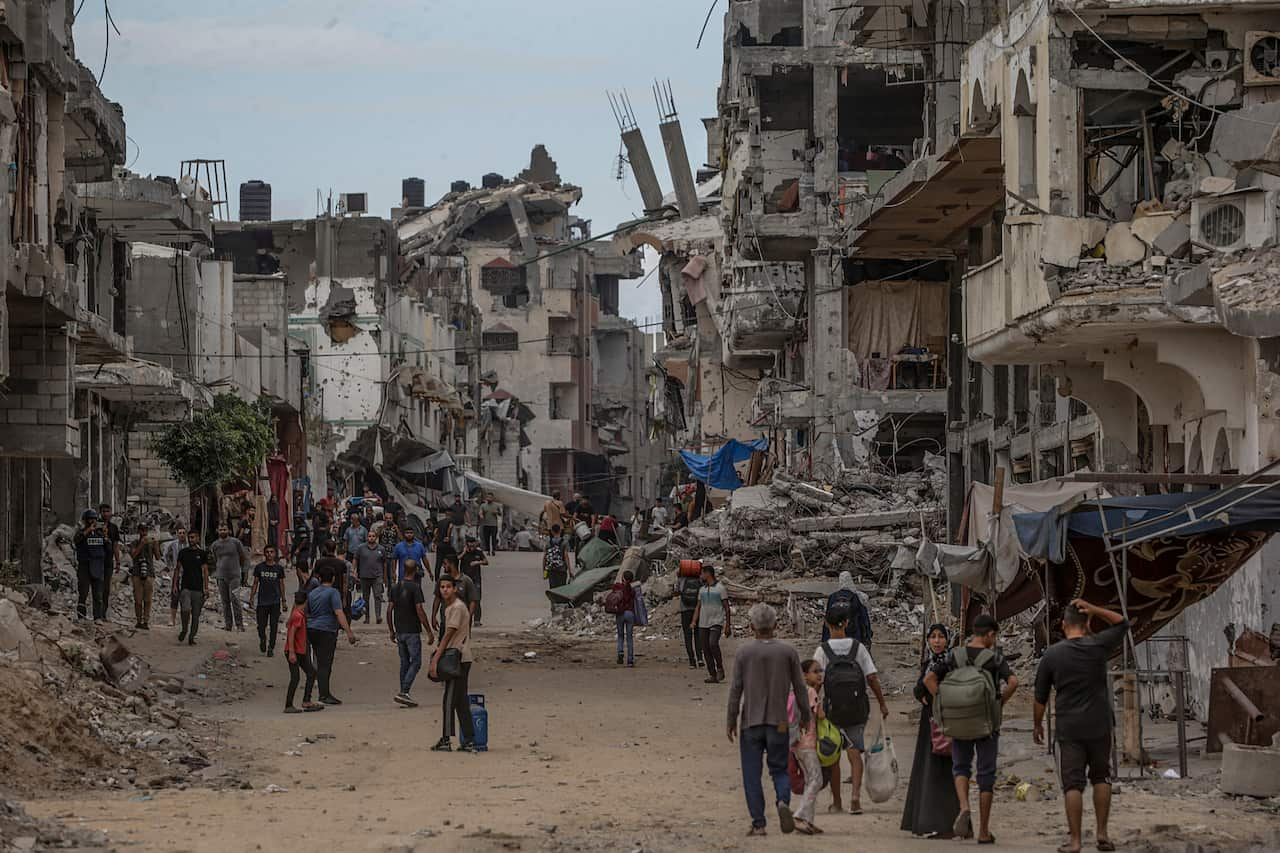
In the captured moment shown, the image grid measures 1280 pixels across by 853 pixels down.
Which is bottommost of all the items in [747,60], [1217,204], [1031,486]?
[1031,486]

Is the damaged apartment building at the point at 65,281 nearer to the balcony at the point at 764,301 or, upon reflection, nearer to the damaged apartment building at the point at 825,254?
the damaged apartment building at the point at 825,254

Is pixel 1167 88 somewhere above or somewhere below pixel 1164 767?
above

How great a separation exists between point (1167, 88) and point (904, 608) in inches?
530

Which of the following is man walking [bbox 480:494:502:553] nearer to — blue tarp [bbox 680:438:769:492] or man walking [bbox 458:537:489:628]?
blue tarp [bbox 680:438:769:492]

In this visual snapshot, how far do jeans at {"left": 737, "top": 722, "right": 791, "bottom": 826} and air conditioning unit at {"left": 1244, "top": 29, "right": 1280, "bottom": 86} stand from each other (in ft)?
29.0

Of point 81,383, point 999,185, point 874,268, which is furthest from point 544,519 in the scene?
point 999,185

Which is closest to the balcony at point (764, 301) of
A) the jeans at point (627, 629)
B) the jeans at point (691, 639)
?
the jeans at point (627, 629)

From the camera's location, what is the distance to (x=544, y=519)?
45406mm

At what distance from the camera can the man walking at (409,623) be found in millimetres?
18453

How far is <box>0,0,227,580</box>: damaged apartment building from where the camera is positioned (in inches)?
863

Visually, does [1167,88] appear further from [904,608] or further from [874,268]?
[874,268]

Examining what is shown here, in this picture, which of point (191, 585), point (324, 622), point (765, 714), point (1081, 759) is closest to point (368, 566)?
point (191, 585)

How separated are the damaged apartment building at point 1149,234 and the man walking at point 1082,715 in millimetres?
3851

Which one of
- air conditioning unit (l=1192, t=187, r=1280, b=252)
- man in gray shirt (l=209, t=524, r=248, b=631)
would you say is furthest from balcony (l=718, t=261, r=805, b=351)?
air conditioning unit (l=1192, t=187, r=1280, b=252)
